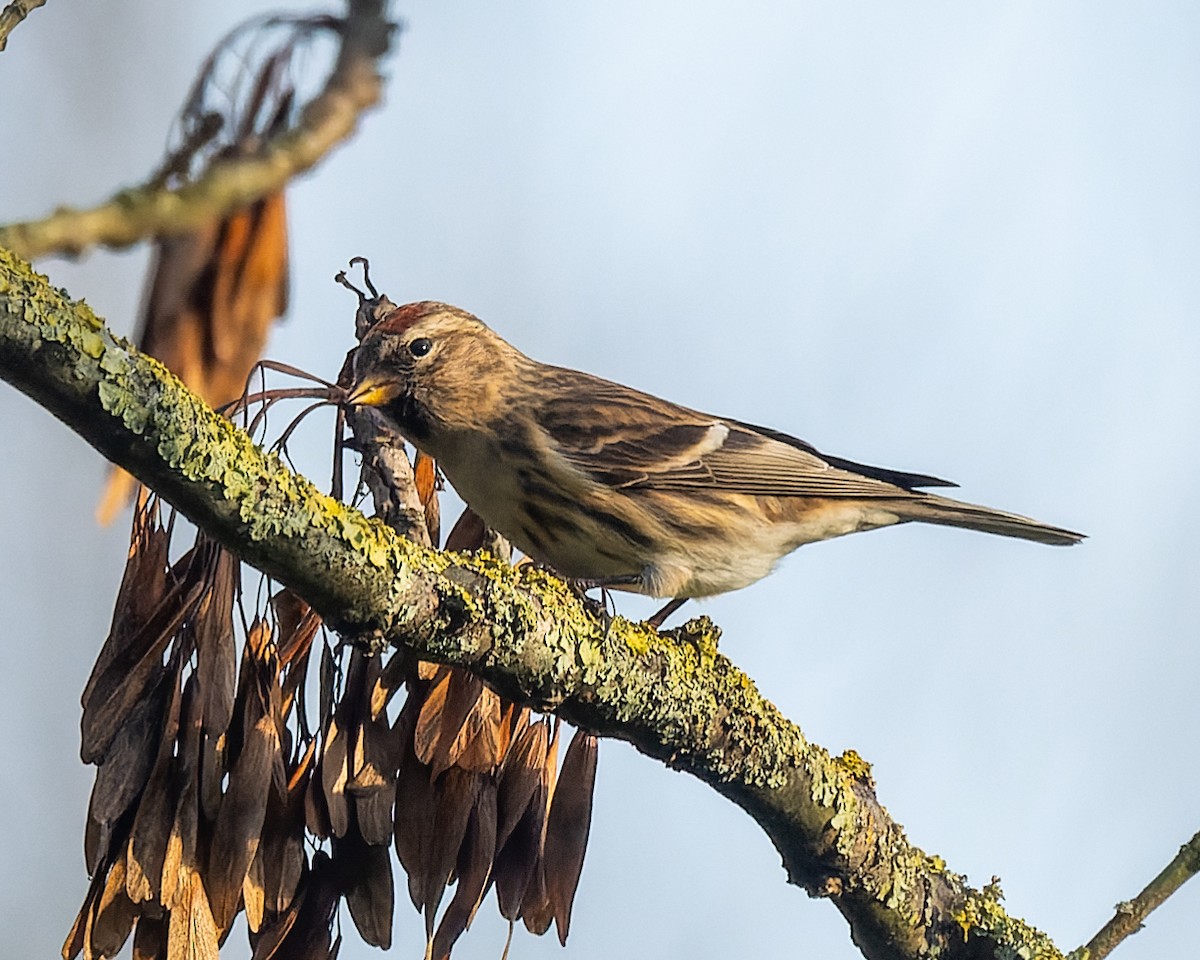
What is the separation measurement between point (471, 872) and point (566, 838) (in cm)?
24

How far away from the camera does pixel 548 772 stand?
109 inches

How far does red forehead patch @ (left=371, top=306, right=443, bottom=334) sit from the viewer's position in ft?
12.5

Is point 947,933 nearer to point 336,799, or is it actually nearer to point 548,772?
point 548,772

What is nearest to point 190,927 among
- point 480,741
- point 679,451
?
point 480,741

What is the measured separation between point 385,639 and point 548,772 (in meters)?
0.69

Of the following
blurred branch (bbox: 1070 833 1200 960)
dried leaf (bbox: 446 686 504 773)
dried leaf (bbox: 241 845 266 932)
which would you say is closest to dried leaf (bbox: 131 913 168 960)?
dried leaf (bbox: 241 845 266 932)

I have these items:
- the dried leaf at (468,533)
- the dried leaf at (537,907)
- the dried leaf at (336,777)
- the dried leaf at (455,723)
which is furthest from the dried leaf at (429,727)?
the dried leaf at (468,533)

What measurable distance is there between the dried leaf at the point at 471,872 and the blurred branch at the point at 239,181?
1.42m

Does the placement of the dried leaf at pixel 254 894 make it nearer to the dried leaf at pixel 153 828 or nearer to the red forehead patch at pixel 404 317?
the dried leaf at pixel 153 828

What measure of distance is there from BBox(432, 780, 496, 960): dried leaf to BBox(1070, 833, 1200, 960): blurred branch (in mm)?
1109

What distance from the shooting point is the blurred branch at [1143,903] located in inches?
107

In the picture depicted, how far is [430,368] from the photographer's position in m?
4.06

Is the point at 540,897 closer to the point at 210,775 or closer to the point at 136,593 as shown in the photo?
the point at 210,775

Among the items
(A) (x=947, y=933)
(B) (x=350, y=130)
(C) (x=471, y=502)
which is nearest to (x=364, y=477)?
(C) (x=471, y=502)
